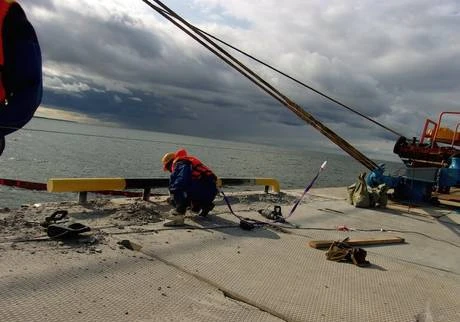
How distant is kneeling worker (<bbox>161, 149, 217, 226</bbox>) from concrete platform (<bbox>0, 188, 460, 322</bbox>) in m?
0.25

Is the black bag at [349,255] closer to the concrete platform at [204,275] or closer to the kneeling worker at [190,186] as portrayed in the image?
the concrete platform at [204,275]

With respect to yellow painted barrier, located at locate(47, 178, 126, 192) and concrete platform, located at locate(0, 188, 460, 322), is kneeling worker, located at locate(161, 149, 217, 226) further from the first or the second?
yellow painted barrier, located at locate(47, 178, 126, 192)

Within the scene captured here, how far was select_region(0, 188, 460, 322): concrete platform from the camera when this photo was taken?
3482 millimetres

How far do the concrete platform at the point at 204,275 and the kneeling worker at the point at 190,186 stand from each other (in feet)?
0.82

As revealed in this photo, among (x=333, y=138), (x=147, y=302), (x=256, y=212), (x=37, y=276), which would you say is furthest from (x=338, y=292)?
(x=333, y=138)

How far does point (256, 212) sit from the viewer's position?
8242 millimetres

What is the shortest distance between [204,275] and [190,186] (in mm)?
2499

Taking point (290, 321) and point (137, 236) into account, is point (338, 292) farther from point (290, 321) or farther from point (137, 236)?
point (137, 236)

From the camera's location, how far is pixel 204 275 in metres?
4.34

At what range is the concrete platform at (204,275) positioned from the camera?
11.4ft

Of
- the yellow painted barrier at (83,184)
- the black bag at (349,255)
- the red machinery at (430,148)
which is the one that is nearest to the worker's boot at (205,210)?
the yellow painted barrier at (83,184)

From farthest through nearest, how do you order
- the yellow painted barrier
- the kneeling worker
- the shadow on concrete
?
the yellow painted barrier
the kneeling worker
the shadow on concrete

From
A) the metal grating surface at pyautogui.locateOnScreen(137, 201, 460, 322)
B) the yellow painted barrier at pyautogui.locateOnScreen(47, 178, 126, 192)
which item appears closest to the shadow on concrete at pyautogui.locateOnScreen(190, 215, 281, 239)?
the metal grating surface at pyautogui.locateOnScreen(137, 201, 460, 322)

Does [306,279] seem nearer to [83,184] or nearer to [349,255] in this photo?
[349,255]
